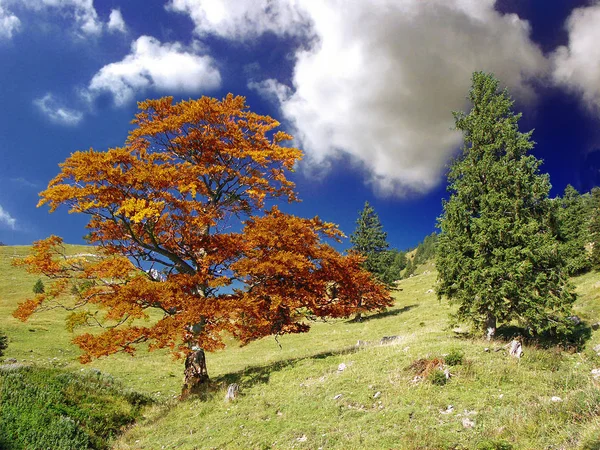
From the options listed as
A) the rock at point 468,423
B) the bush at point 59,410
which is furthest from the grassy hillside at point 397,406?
the bush at point 59,410

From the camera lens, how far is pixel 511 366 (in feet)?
36.6

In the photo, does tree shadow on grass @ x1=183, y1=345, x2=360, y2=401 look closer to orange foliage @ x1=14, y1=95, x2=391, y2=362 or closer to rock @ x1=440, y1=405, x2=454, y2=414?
orange foliage @ x1=14, y1=95, x2=391, y2=362

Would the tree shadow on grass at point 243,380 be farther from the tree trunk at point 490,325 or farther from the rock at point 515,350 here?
the tree trunk at point 490,325

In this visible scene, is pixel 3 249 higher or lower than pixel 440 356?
higher

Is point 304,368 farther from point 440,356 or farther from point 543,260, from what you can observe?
point 543,260

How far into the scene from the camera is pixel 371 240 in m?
48.0

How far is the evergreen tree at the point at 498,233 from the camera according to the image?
16984mm

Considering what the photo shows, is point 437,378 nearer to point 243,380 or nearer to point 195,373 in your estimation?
point 243,380

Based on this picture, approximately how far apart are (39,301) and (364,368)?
13104 mm

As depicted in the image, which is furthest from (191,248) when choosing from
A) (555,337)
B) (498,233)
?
(555,337)

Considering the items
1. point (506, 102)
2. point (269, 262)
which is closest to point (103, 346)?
point (269, 262)

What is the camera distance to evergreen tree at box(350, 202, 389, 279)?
46.8 meters

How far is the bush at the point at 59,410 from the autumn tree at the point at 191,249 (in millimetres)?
1776

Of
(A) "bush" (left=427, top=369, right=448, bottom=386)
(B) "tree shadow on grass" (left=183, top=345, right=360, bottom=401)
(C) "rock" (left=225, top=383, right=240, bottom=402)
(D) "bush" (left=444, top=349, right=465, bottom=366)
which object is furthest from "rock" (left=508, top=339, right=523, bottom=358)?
(C) "rock" (left=225, top=383, right=240, bottom=402)
